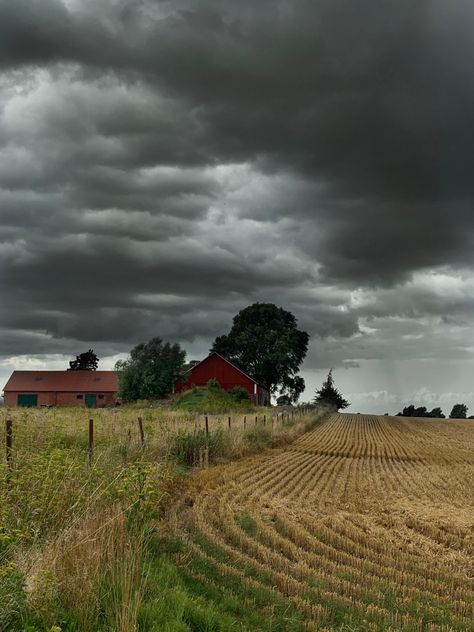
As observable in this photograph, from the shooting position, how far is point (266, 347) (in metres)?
93.3

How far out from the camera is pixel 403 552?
41.5 feet

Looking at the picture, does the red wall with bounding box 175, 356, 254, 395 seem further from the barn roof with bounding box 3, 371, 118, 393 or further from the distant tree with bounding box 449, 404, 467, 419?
the distant tree with bounding box 449, 404, 467, 419

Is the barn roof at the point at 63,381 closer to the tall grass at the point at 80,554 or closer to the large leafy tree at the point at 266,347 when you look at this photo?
the large leafy tree at the point at 266,347

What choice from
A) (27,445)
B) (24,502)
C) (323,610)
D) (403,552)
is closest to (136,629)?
(323,610)

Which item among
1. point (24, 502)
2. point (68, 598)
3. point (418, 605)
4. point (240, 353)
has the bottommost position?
point (418, 605)

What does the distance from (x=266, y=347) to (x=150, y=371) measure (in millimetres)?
23141

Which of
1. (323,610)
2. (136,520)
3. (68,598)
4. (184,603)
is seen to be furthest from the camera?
(136,520)

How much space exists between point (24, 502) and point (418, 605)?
19.0ft

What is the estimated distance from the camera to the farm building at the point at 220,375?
81812 millimetres

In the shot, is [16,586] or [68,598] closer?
[16,586]

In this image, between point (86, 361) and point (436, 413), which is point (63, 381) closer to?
point (86, 361)

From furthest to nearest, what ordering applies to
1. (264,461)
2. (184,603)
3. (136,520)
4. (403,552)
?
(264,461) → (403,552) → (136,520) → (184,603)

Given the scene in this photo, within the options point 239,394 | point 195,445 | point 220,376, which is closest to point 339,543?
point 195,445

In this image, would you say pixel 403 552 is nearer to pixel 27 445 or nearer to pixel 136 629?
pixel 136 629
